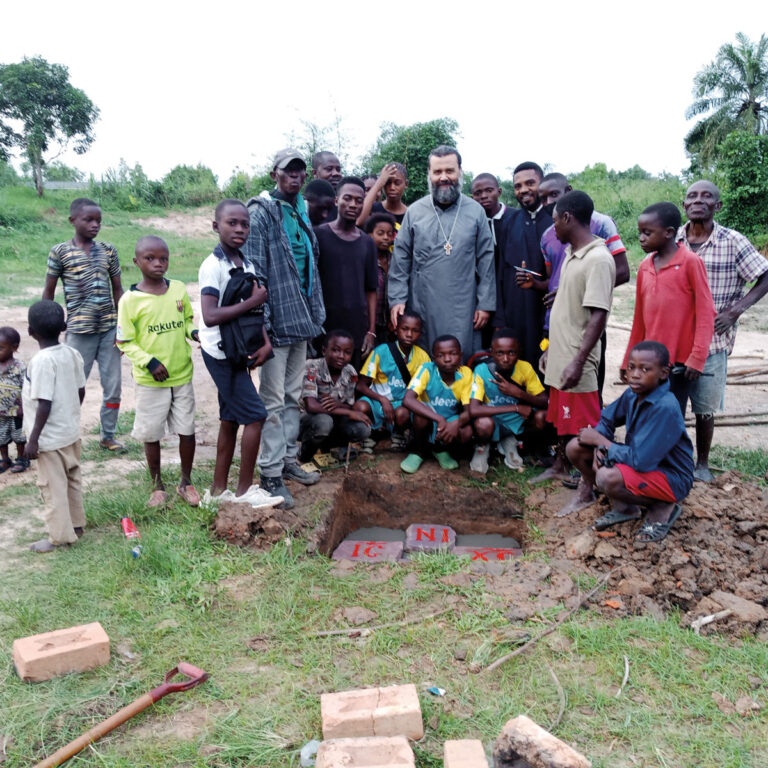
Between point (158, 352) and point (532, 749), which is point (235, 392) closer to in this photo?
point (158, 352)

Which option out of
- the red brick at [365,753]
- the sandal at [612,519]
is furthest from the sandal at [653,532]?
the red brick at [365,753]

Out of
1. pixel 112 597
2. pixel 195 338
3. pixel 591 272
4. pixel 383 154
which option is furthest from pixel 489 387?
pixel 383 154

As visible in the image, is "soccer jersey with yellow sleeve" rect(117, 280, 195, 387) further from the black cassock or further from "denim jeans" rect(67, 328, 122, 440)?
the black cassock

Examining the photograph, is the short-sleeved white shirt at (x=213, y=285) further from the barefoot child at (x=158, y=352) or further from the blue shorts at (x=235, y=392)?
the barefoot child at (x=158, y=352)

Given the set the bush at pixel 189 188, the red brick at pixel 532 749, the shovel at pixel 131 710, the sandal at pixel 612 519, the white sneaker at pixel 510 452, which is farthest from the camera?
the bush at pixel 189 188

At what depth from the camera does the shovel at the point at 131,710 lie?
220cm

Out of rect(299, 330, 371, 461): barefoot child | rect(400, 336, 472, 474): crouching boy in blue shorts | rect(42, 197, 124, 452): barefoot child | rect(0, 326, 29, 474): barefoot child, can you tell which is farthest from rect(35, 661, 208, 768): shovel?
rect(42, 197, 124, 452): barefoot child

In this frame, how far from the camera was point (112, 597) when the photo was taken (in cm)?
317

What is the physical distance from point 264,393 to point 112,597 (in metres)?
1.45

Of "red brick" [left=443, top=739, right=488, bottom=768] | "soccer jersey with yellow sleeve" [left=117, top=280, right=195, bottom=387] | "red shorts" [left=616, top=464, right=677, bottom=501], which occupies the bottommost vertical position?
"red brick" [left=443, top=739, right=488, bottom=768]

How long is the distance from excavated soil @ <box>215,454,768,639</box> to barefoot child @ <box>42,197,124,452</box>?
1924 millimetres

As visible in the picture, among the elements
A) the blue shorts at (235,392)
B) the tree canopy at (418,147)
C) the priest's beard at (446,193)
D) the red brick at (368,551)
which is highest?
the tree canopy at (418,147)

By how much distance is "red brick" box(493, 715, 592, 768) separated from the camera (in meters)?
2.01

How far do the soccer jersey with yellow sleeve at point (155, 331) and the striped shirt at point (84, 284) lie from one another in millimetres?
1220
